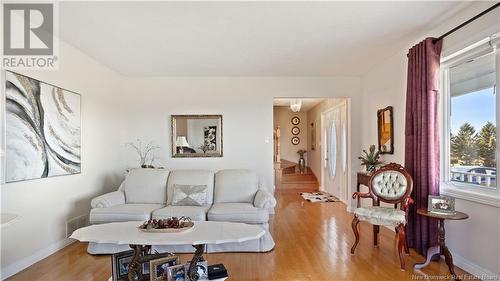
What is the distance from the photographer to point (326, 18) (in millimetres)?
2857

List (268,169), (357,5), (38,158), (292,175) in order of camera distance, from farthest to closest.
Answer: (292,175), (268,169), (38,158), (357,5)

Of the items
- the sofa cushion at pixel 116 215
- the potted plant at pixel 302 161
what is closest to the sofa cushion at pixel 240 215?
the sofa cushion at pixel 116 215

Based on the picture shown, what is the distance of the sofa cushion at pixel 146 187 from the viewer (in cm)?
396

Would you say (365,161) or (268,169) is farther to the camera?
(268,169)

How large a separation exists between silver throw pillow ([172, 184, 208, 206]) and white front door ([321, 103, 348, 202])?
3.10m

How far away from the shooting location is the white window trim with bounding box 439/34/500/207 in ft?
8.14

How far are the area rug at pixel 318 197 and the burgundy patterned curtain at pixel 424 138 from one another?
9.94 ft

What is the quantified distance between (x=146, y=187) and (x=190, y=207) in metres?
0.81

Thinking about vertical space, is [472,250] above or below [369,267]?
above

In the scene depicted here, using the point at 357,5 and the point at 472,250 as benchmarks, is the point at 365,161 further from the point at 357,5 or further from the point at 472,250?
the point at 357,5

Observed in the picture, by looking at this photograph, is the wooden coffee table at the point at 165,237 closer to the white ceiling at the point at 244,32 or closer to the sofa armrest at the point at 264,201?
the sofa armrest at the point at 264,201

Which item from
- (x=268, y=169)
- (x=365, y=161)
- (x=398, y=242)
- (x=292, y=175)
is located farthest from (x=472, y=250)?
(x=292, y=175)

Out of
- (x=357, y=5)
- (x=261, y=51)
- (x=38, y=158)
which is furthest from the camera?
(x=261, y=51)

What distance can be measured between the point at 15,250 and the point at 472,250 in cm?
437
